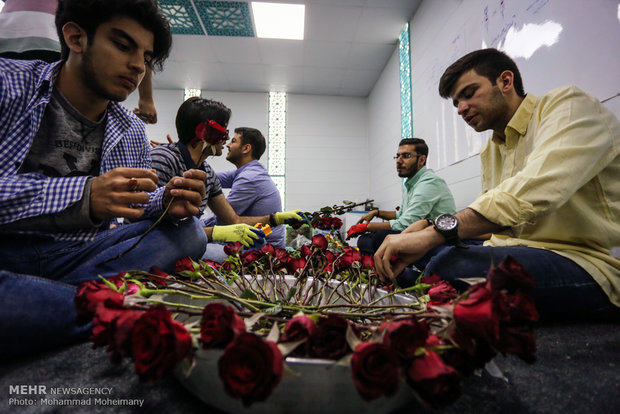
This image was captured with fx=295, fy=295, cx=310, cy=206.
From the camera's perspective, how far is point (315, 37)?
356 cm

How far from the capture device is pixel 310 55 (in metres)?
3.93

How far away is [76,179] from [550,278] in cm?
123

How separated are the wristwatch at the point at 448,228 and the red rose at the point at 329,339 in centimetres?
57

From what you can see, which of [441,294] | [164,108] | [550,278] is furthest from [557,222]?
[164,108]

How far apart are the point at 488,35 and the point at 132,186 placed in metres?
2.38

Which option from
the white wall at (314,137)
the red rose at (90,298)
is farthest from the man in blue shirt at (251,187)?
the white wall at (314,137)

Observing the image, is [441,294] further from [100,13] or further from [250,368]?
[100,13]

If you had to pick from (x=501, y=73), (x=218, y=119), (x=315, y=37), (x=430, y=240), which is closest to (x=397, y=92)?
(x=315, y=37)

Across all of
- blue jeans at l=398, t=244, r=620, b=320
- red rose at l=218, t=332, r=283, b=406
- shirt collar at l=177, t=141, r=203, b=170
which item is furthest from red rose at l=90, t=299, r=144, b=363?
shirt collar at l=177, t=141, r=203, b=170

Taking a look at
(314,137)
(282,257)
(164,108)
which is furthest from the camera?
(314,137)

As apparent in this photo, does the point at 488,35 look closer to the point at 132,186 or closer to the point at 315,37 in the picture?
the point at 315,37

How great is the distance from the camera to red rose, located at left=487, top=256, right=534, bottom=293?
301 mm

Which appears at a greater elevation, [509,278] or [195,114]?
[195,114]

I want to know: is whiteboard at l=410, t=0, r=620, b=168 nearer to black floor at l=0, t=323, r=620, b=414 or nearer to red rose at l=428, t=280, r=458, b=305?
black floor at l=0, t=323, r=620, b=414
